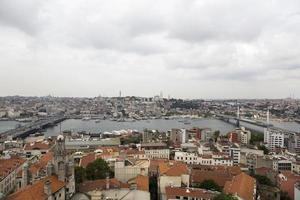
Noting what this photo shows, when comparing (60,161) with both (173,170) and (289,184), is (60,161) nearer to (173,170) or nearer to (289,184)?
(173,170)

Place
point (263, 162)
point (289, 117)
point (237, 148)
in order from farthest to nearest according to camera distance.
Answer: point (289, 117)
point (237, 148)
point (263, 162)

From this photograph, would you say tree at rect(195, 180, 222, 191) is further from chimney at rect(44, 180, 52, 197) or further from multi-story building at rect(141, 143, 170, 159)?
multi-story building at rect(141, 143, 170, 159)

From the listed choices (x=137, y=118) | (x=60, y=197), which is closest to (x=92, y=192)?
(x=60, y=197)

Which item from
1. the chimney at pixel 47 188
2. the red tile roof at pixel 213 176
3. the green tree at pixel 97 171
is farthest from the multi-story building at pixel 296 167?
the chimney at pixel 47 188

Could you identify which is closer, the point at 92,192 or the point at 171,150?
the point at 92,192

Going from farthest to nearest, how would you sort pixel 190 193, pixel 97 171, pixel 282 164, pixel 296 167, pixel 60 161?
pixel 282 164 < pixel 296 167 < pixel 97 171 < pixel 190 193 < pixel 60 161

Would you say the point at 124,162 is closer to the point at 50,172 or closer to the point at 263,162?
the point at 50,172

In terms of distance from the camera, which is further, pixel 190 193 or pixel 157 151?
pixel 157 151

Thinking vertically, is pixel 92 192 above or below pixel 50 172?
below

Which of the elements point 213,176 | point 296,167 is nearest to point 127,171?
point 213,176
